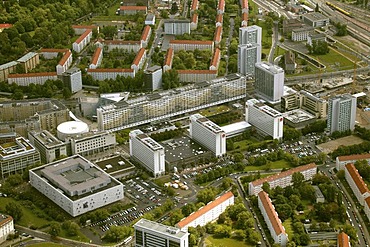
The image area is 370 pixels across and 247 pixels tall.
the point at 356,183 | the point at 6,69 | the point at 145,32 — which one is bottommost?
the point at 356,183

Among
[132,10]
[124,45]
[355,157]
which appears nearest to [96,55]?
[124,45]

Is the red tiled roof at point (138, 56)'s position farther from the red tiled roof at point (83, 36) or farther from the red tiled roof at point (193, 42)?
the red tiled roof at point (83, 36)

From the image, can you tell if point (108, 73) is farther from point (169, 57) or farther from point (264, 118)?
point (264, 118)

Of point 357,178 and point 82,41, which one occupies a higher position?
point 82,41

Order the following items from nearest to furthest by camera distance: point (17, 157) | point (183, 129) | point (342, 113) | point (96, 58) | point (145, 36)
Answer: point (17, 157), point (342, 113), point (183, 129), point (96, 58), point (145, 36)

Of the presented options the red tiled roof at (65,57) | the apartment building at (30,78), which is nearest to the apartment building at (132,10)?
the red tiled roof at (65,57)

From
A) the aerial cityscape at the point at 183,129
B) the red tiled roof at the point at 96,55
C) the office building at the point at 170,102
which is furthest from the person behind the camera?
the red tiled roof at the point at 96,55
